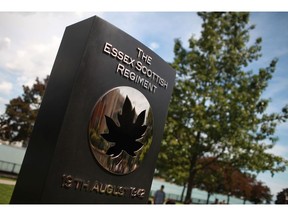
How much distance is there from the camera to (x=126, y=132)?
4.49 metres

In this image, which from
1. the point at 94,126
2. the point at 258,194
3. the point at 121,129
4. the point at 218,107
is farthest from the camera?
the point at 258,194

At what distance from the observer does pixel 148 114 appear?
195 inches

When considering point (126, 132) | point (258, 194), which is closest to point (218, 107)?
point (126, 132)

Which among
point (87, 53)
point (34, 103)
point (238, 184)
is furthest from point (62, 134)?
point (238, 184)

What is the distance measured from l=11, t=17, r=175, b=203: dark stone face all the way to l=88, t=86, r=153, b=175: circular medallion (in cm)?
2

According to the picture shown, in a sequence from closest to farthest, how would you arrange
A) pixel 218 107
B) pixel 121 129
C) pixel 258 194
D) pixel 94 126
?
pixel 94 126 → pixel 121 129 → pixel 218 107 → pixel 258 194

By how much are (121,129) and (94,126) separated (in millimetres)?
532

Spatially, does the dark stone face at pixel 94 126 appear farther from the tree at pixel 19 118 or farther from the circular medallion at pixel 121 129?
the tree at pixel 19 118

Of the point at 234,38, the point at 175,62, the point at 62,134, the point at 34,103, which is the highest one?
the point at 234,38

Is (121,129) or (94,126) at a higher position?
(121,129)

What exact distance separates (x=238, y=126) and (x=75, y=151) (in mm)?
9819

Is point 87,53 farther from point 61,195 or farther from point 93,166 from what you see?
point 61,195

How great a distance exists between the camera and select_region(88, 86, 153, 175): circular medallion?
4.11 metres

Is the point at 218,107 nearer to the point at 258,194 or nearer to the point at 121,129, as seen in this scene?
the point at 121,129
